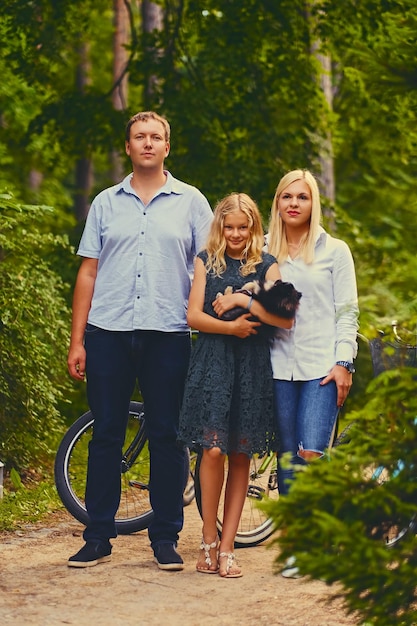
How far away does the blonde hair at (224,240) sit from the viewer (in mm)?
5691

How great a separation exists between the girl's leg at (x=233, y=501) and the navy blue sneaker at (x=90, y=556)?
2.10 feet

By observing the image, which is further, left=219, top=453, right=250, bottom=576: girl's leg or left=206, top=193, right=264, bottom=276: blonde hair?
left=219, top=453, right=250, bottom=576: girl's leg

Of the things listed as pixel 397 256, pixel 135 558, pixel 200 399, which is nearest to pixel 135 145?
pixel 200 399

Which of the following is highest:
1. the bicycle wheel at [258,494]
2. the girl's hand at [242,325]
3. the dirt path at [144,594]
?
the girl's hand at [242,325]

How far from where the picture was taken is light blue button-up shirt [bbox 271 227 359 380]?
5.69 meters

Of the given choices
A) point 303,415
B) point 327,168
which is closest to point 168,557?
point 303,415

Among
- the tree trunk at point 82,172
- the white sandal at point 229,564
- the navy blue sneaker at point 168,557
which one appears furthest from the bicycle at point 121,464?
the tree trunk at point 82,172

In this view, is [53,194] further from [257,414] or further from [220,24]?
[257,414]

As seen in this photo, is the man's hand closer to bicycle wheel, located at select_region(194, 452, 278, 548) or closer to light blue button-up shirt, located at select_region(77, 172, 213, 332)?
light blue button-up shirt, located at select_region(77, 172, 213, 332)

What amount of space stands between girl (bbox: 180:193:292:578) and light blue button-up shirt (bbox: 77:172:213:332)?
0.77 feet

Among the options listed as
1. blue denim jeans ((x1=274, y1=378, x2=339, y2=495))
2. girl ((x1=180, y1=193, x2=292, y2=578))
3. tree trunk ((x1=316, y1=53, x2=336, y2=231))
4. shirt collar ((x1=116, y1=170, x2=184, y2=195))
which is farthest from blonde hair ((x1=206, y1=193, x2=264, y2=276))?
tree trunk ((x1=316, y1=53, x2=336, y2=231))

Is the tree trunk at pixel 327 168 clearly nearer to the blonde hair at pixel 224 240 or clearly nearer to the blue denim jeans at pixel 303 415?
the blonde hair at pixel 224 240

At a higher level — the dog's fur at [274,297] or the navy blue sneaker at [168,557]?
the dog's fur at [274,297]

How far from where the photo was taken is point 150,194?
601cm
